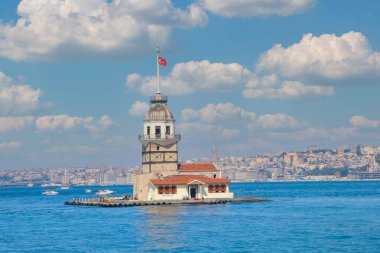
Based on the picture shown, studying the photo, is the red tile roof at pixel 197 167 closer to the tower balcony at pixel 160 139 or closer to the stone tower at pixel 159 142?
the stone tower at pixel 159 142

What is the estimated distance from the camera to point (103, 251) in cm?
6116

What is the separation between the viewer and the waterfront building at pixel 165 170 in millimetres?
108344

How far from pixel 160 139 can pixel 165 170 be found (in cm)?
436

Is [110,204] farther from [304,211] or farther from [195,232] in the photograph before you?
[195,232]

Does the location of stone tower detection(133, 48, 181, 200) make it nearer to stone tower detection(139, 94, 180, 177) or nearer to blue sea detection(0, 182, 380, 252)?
stone tower detection(139, 94, 180, 177)

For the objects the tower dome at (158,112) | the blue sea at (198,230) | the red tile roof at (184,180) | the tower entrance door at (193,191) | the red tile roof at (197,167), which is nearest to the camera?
the blue sea at (198,230)

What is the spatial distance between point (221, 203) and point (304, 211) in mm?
14300

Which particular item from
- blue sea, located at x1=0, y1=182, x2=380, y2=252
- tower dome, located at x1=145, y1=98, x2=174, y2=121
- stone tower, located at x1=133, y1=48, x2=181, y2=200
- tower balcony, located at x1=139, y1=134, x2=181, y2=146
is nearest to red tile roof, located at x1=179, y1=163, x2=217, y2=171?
stone tower, located at x1=133, y1=48, x2=181, y2=200

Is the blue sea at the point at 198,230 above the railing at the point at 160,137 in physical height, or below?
below

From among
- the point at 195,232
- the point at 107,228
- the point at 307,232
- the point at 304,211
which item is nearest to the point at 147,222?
the point at 107,228

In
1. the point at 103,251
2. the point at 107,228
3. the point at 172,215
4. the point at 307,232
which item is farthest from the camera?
the point at 172,215

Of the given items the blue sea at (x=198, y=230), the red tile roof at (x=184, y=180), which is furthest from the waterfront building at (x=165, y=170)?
the blue sea at (x=198, y=230)

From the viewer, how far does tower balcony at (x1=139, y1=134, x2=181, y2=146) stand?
110875 mm

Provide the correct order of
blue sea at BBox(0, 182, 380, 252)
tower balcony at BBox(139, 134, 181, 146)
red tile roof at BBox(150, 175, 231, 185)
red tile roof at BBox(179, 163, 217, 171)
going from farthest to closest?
red tile roof at BBox(179, 163, 217, 171), tower balcony at BBox(139, 134, 181, 146), red tile roof at BBox(150, 175, 231, 185), blue sea at BBox(0, 182, 380, 252)
